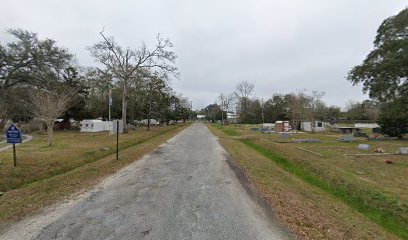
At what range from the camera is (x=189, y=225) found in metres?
4.62

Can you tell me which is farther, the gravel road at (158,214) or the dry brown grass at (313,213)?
the dry brown grass at (313,213)

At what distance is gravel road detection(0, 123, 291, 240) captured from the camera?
14.2 feet

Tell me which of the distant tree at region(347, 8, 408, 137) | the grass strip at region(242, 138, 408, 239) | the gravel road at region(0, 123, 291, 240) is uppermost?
the distant tree at region(347, 8, 408, 137)

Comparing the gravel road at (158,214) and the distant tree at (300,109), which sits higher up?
the distant tree at (300,109)

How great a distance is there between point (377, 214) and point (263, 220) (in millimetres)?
3294

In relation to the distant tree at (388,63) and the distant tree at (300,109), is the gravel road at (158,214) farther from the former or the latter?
the distant tree at (300,109)

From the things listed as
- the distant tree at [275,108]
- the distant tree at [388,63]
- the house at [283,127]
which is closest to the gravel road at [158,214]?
the distant tree at [388,63]

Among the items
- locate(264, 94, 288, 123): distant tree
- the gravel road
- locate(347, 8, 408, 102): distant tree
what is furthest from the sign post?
locate(264, 94, 288, 123): distant tree

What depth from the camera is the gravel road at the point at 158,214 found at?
433 cm

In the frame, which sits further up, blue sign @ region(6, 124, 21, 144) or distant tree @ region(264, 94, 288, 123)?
distant tree @ region(264, 94, 288, 123)

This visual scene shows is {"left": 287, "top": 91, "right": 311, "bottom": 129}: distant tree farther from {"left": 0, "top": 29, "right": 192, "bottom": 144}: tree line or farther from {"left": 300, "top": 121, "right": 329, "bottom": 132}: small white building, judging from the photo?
{"left": 0, "top": 29, "right": 192, "bottom": 144}: tree line

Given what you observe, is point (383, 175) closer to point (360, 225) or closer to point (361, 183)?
point (361, 183)

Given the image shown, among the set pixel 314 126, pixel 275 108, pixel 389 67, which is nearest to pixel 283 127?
pixel 314 126

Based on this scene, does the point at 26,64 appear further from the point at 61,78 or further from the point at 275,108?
the point at 275,108
